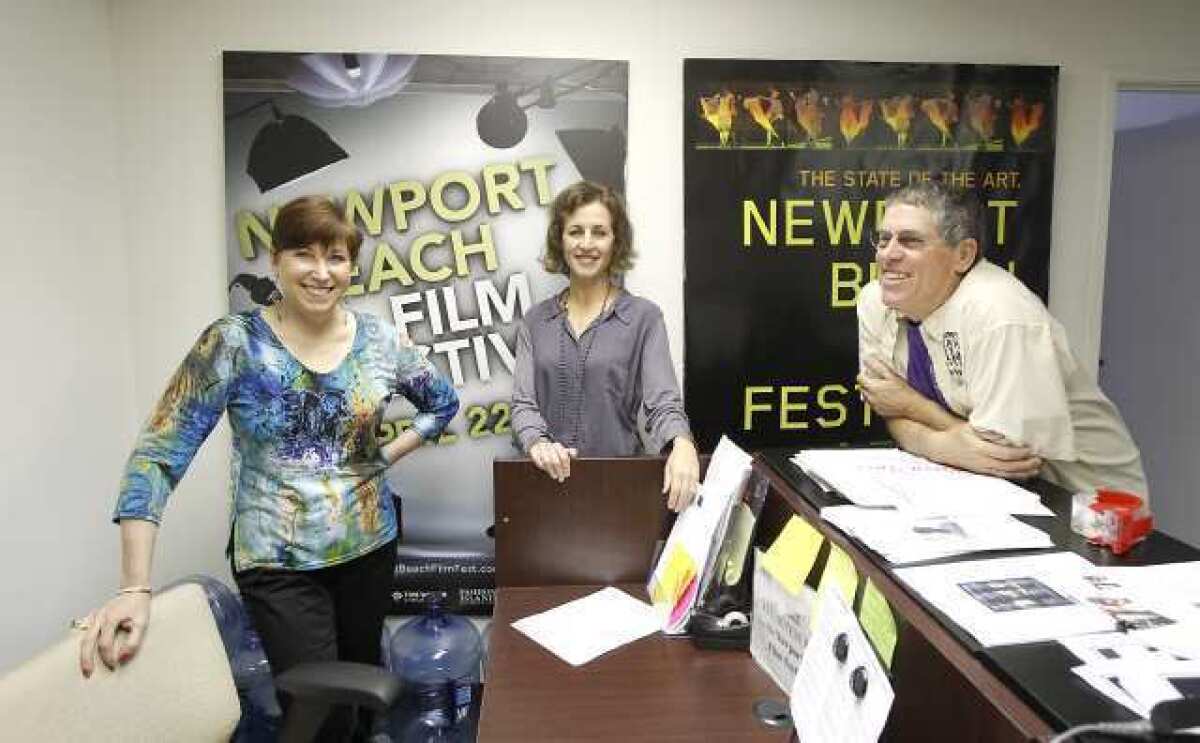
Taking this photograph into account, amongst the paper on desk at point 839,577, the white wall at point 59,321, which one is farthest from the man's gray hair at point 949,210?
the white wall at point 59,321

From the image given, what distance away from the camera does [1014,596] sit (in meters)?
0.79

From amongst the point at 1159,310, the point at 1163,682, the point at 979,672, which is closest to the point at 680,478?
the point at 979,672

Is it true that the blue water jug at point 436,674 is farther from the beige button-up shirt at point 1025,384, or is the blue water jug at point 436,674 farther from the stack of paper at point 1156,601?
the stack of paper at point 1156,601

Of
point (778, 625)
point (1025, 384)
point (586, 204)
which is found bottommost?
point (778, 625)

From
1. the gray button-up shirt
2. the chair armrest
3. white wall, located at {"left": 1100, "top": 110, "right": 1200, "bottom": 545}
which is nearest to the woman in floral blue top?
Result: the chair armrest

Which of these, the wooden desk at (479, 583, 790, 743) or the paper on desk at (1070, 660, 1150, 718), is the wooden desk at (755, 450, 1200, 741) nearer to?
the paper on desk at (1070, 660, 1150, 718)

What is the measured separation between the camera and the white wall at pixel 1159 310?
135 inches

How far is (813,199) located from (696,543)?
160cm

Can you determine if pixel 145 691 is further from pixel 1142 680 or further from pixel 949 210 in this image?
pixel 949 210

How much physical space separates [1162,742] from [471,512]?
7.25 ft

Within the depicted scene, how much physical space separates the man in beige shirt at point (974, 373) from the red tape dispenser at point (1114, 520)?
0.34m

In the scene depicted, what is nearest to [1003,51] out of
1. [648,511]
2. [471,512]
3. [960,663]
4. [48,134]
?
[648,511]

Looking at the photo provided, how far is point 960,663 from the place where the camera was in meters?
0.73

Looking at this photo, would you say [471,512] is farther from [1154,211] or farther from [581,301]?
[1154,211]
